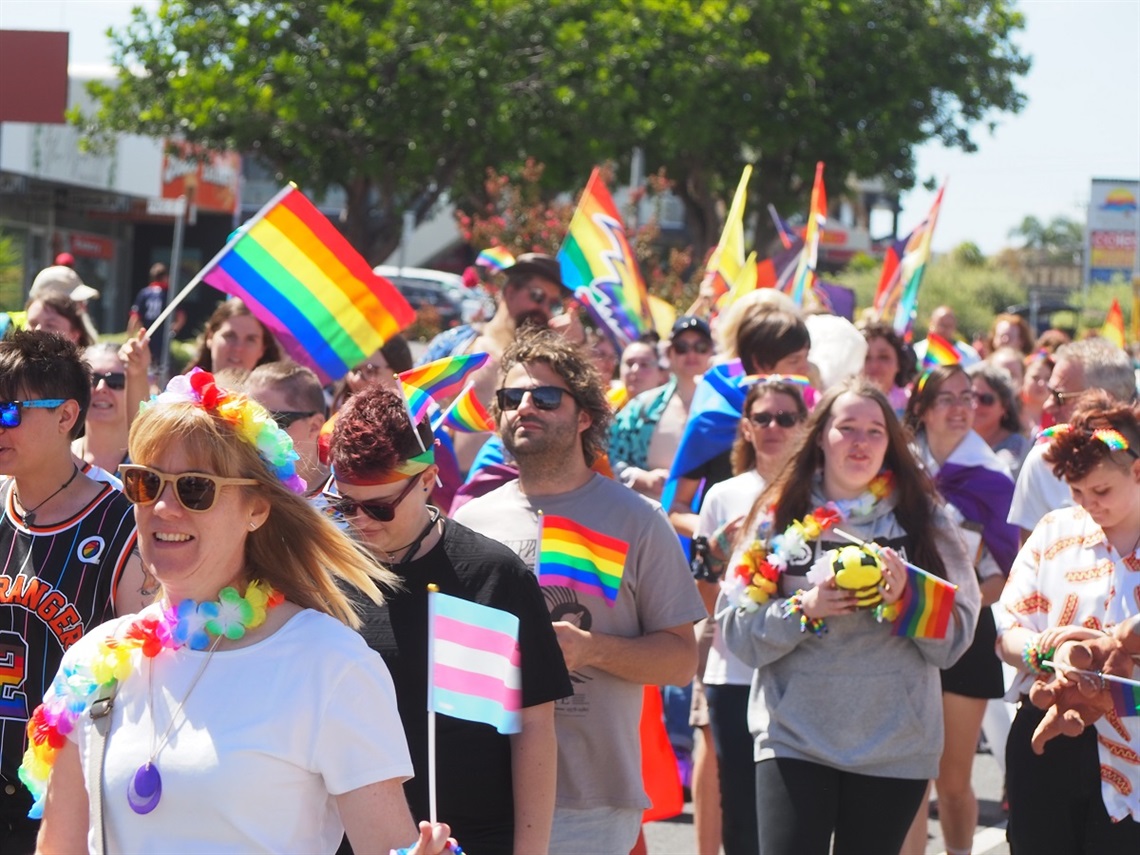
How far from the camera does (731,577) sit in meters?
5.09

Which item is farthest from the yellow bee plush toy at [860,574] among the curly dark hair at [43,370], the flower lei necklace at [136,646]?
the flower lei necklace at [136,646]

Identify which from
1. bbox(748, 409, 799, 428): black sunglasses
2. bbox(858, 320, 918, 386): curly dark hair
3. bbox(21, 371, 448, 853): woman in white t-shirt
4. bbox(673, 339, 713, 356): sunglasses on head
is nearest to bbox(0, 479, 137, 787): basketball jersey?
bbox(21, 371, 448, 853): woman in white t-shirt

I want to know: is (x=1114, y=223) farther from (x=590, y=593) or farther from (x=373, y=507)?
(x=373, y=507)

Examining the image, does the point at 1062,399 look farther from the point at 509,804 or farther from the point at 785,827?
the point at 509,804

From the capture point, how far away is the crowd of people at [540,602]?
267 cm

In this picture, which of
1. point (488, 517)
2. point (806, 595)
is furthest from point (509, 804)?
point (806, 595)

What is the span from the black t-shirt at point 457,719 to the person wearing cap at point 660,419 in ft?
12.1

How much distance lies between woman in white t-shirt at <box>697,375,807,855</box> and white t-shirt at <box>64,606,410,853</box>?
2.82 metres

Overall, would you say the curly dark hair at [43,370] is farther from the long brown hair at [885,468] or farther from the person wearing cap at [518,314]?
the person wearing cap at [518,314]

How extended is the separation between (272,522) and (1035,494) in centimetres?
390

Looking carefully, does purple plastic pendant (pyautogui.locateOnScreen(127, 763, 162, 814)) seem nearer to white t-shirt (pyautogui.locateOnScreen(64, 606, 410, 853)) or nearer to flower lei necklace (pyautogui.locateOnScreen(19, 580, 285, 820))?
white t-shirt (pyautogui.locateOnScreen(64, 606, 410, 853))

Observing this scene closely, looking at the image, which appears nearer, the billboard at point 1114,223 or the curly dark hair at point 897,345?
the curly dark hair at point 897,345

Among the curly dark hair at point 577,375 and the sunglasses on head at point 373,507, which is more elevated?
the curly dark hair at point 577,375

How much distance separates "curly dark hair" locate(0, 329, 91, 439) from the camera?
394 cm
